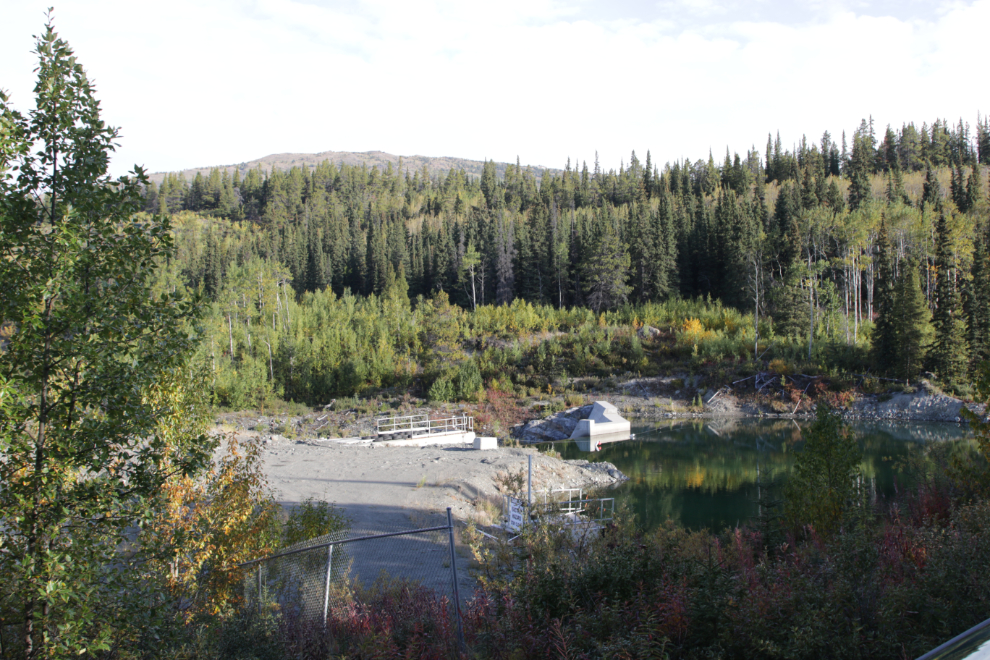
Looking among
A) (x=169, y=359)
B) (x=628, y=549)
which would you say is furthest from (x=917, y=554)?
(x=169, y=359)

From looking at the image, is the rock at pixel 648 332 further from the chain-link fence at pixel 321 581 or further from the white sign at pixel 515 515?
the chain-link fence at pixel 321 581

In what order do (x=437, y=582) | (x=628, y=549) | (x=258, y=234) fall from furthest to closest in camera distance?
(x=258, y=234), (x=437, y=582), (x=628, y=549)

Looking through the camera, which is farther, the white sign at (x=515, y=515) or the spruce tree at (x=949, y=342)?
the spruce tree at (x=949, y=342)

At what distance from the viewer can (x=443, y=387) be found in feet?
136

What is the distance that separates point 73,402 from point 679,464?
86.2 feet

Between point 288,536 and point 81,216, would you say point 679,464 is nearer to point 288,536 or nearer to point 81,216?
point 288,536

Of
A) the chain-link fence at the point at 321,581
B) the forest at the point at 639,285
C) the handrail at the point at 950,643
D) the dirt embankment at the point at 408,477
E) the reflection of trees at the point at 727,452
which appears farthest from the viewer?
the forest at the point at 639,285

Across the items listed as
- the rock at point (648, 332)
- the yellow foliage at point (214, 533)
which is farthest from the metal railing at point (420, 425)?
the yellow foliage at point (214, 533)

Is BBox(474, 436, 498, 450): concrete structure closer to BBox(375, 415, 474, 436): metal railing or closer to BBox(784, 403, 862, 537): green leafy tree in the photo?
BBox(375, 415, 474, 436): metal railing

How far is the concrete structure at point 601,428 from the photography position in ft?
117

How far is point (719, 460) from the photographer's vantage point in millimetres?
27703

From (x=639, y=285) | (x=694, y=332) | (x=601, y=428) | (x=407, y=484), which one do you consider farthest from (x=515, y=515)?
(x=639, y=285)

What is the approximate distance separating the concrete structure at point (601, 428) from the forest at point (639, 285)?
781 cm

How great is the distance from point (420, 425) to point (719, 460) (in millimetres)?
17294
